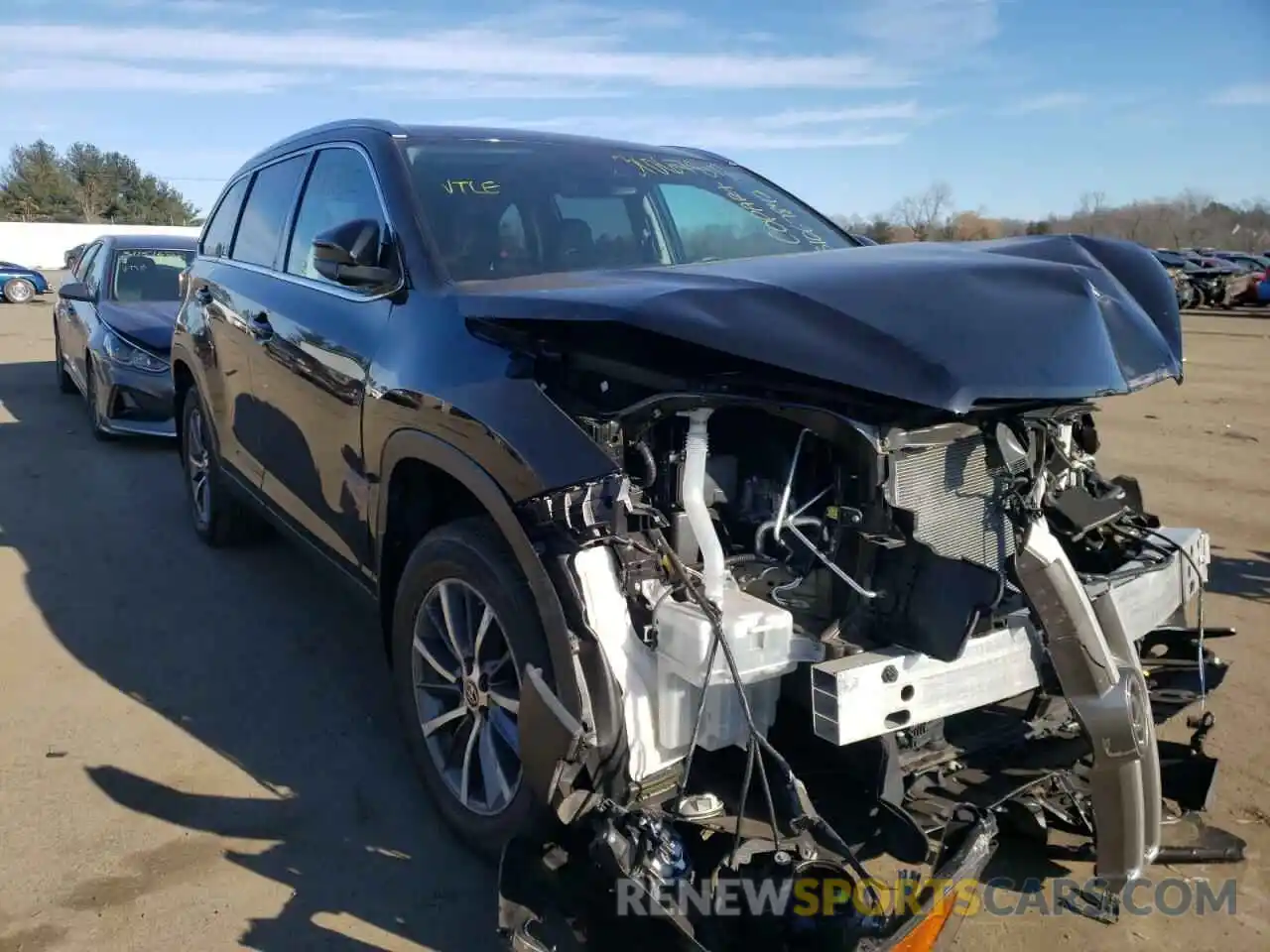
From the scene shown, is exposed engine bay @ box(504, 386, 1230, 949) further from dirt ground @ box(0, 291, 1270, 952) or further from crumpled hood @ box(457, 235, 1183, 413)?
dirt ground @ box(0, 291, 1270, 952)

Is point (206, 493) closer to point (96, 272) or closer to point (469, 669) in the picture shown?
point (469, 669)

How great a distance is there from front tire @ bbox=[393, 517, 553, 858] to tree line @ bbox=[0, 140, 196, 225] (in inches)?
2532

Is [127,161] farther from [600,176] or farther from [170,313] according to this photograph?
[600,176]

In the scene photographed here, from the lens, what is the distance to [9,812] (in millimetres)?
3270

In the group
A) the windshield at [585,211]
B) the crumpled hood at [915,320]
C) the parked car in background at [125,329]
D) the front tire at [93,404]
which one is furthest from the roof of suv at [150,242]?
the crumpled hood at [915,320]

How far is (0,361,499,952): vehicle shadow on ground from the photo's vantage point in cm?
283

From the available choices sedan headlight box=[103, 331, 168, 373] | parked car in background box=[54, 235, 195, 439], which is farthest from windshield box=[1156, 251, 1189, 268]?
sedan headlight box=[103, 331, 168, 373]

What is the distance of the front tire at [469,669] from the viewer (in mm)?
2658

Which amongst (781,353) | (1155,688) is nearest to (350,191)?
(781,353)

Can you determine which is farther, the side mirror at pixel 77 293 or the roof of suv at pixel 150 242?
the roof of suv at pixel 150 242

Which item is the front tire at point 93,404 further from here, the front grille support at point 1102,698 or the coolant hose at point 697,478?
the front grille support at point 1102,698

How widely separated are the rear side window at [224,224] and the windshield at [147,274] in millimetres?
4073

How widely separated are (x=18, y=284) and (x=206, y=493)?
1012 inches

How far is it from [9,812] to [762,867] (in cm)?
250
